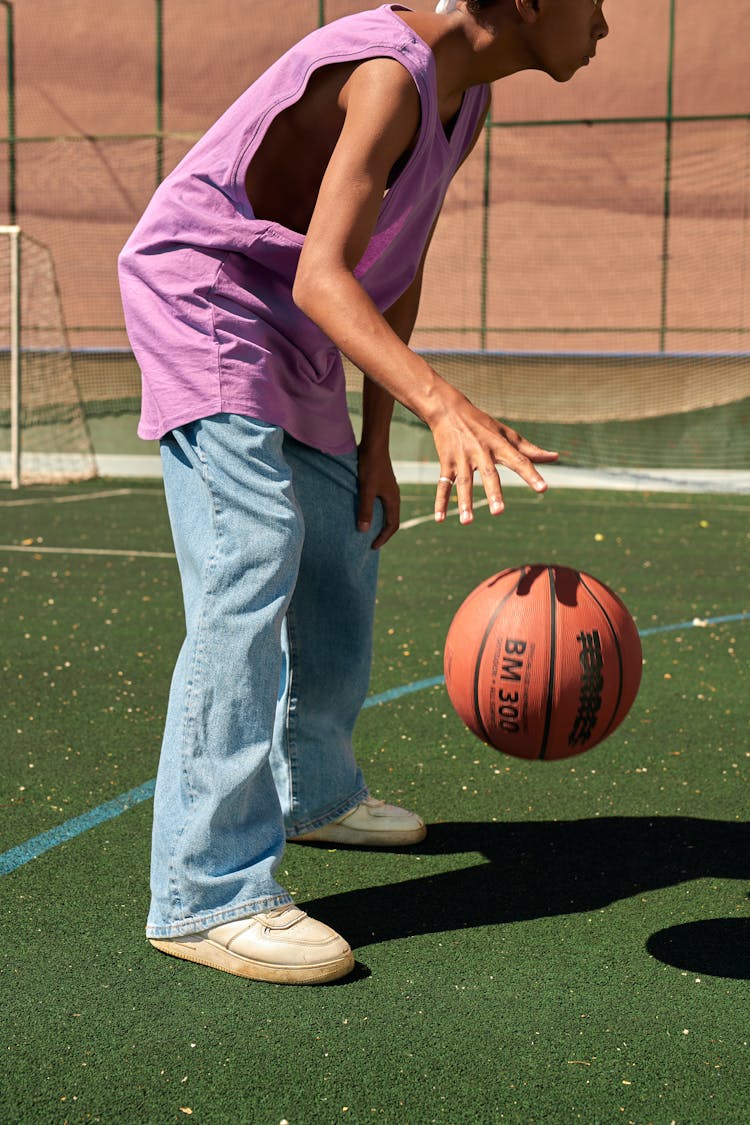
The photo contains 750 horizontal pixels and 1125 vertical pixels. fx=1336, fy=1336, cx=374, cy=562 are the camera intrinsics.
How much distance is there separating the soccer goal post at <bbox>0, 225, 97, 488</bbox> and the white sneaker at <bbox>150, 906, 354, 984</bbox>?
12.8m

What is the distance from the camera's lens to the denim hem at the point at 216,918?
2.55m

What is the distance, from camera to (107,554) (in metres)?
8.75

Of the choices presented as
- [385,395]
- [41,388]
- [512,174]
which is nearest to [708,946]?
[385,395]

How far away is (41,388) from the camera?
17.7 meters

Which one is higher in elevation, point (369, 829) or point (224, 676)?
point (224, 676)

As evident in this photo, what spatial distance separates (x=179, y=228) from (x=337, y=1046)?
4.98 ft

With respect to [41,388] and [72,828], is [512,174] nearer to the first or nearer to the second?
→ [41,388]

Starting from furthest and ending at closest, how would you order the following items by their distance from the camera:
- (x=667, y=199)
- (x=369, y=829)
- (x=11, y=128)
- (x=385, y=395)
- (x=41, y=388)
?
(x=11, y=128), (x=667, y=199), (x=41, y=388), (x=369, y=829), (x=385, y=395)

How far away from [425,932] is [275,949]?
0.38m

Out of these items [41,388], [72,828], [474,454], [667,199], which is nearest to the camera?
[474,454]

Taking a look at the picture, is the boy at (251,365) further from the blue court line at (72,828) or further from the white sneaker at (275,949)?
the blue court line at (72,828)

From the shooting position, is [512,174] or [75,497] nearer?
[75,497]

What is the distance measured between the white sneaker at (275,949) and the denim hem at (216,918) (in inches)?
0.4

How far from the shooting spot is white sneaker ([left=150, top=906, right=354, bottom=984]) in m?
2.51
